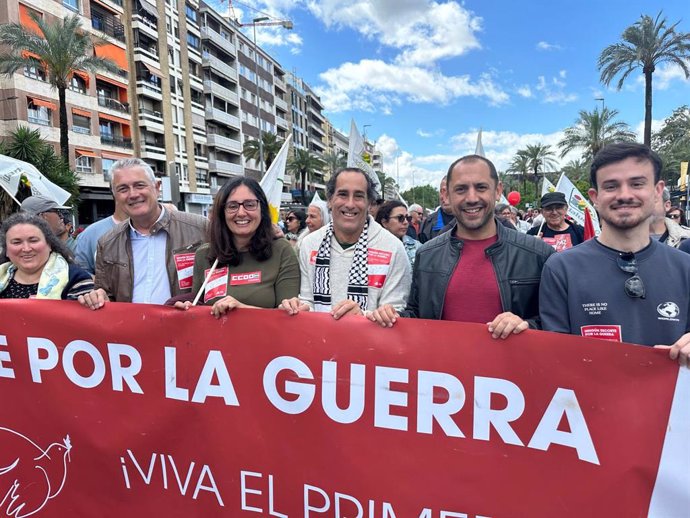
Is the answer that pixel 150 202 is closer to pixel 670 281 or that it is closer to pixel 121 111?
pixel 670 281

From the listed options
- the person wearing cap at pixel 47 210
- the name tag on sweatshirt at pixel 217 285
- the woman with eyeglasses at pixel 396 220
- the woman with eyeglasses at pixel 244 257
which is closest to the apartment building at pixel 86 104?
the person wearing cap at pixel 47 210

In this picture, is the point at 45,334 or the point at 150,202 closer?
the point at 45,334

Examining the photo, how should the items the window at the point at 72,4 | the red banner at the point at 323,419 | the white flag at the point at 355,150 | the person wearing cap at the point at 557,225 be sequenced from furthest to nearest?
the window at the point at 72,4, the white flag at the point at 355,150, the person wearing cap at the point at 557,225, the red banner at the point at 323,419

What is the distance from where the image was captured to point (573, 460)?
1.83m

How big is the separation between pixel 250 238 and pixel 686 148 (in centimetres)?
4326

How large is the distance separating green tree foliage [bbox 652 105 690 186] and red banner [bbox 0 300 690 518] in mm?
42506

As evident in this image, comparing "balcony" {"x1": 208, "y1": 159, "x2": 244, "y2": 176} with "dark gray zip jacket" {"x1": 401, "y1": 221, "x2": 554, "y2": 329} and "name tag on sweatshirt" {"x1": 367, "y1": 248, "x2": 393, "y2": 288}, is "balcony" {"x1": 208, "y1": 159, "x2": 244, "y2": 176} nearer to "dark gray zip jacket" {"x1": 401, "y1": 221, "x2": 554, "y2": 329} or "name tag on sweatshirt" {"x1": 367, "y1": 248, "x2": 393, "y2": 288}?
"name tag on sweatshirt" {"x1": 367, "y1": 248, "x2": 393, "y2": 288}

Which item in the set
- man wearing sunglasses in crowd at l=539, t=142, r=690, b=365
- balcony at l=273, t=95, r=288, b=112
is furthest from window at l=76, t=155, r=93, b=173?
balcony at l=273, t=95, r=288, b=112

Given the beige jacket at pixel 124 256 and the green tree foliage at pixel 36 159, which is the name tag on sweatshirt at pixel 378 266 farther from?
the green tree foliage at pixel 36 159

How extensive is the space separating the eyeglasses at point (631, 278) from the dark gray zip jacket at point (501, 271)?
405 mm

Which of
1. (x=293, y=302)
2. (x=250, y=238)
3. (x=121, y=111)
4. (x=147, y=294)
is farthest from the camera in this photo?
(x=121, y=111)

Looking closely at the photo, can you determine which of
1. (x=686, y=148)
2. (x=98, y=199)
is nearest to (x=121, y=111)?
(x=98, y=199)

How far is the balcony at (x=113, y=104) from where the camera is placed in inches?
1294

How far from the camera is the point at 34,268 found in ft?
9.49
